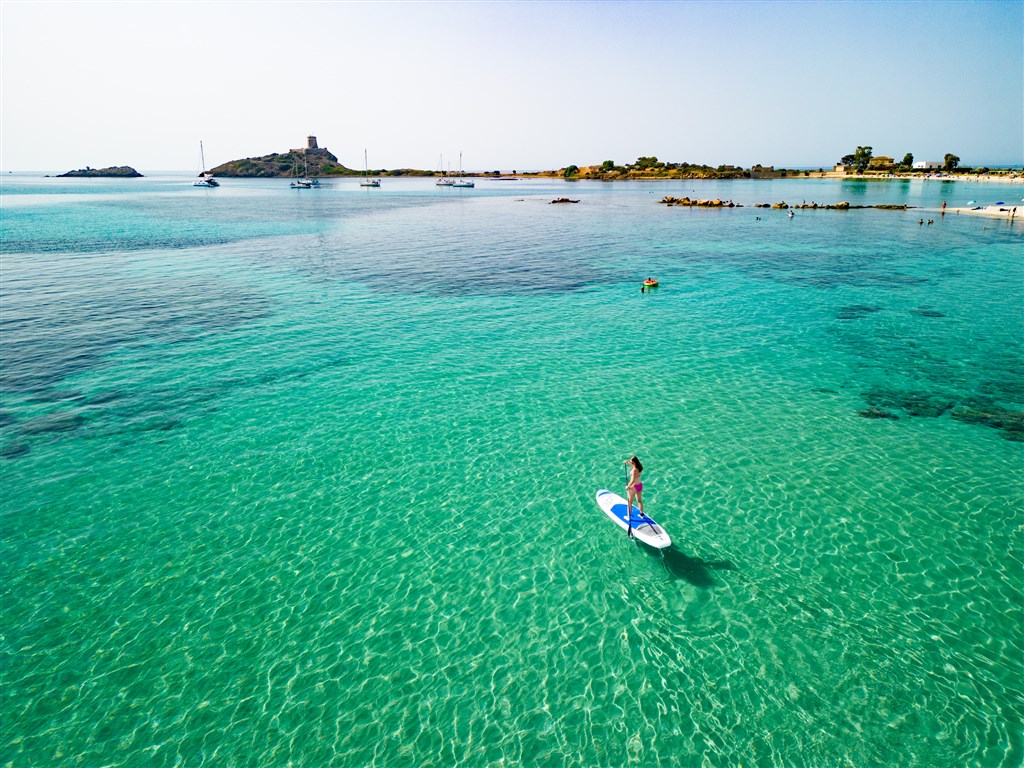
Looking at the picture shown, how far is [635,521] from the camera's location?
16953 millimetres

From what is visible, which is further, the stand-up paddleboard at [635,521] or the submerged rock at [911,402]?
the submerged rock at [911,402]

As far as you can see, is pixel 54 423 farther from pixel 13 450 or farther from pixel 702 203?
pixel 702 203

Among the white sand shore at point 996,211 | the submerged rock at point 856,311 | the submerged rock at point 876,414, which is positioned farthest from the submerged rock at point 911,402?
the white sand shore at point 996,211

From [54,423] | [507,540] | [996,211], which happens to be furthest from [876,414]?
[996,211]

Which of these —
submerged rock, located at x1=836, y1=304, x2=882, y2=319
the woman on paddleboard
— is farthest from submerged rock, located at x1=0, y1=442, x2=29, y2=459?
submerged rock, located at x1=836, y1=304, x2=882, y2=319

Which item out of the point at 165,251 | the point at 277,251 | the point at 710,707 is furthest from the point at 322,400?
the point at 165,251

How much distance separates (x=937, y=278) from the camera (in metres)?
51.4

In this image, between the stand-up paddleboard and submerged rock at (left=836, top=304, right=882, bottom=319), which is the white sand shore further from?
the stand-up paddleboard

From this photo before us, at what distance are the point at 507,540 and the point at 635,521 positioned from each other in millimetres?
4383

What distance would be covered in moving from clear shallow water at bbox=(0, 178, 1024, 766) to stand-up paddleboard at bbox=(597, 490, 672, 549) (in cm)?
57

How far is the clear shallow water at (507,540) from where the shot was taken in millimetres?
11711

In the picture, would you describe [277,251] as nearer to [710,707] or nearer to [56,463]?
[56,463]

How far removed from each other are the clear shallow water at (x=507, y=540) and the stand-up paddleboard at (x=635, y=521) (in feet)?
1.88

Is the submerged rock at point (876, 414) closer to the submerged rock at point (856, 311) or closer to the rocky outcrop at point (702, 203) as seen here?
the submerged rock at point (856, 311)
